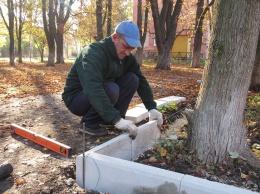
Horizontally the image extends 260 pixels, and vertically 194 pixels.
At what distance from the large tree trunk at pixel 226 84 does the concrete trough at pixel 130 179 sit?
2.44 ft

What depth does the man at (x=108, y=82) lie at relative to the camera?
242cm

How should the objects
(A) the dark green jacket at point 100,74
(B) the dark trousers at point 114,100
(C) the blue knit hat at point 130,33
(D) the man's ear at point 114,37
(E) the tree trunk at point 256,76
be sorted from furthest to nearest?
(E) the tree trunk at point 256,76
(B) the dark trousers at point 114,100
(D) the man's ear at point 114,37
(C) the blue knit hat at point 130,33
(A) the dark green jacket at point 100,74

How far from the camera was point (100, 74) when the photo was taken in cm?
258

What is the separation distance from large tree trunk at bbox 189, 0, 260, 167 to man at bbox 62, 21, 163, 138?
2.19ft

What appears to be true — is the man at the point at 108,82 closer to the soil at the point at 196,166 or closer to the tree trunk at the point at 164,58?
the soil at the point at 196,166

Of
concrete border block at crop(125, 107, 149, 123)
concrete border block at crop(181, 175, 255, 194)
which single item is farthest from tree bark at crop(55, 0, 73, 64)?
concrete border block at crop(181, 175, 255, 194)

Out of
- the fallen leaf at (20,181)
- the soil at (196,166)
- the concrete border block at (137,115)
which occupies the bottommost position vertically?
the fallen leaf at (20,181)

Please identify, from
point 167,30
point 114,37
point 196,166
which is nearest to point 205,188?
point 196,166

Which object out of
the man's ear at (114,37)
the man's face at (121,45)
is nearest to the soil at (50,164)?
the man's face at (121,45)

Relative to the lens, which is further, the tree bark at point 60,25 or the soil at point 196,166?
the tree bark at point 60,25

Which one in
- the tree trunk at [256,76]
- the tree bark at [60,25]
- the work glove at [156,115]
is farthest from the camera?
the tree bark at [60,25]

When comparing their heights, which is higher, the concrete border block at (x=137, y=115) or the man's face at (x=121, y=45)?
the man's face at (x=121, y=45)

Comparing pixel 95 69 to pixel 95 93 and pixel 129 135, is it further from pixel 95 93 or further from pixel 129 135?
pixel 129 135

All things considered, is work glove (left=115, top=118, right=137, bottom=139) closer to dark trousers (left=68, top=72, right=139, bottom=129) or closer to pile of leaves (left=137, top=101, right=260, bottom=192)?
pile of leaves (left=137, top=101, right=260, bottom=192)
